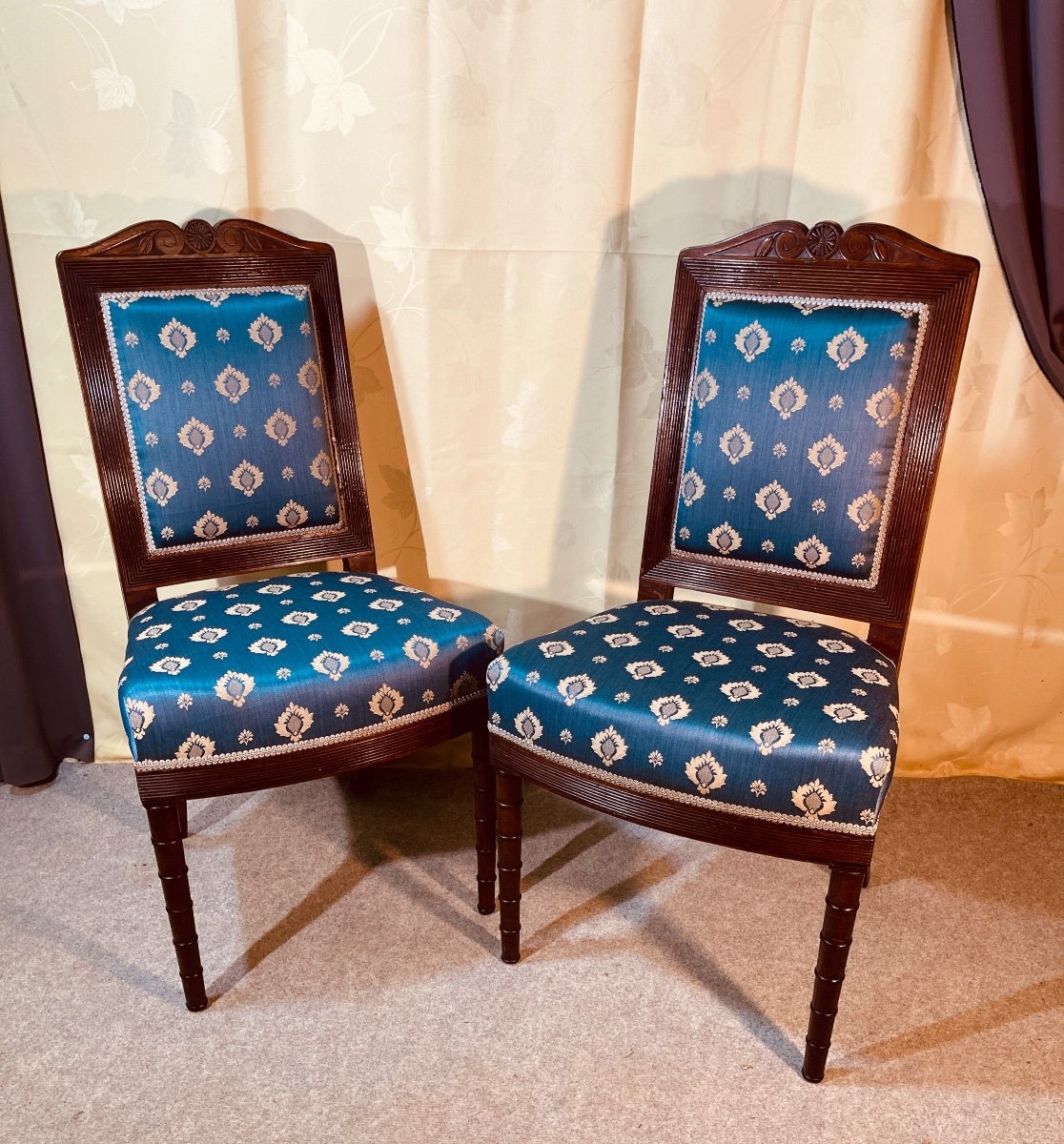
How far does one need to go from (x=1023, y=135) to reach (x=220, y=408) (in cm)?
137

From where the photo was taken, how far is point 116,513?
156 centimetres

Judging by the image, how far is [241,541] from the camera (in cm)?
165

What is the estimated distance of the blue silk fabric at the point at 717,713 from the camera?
1.19m

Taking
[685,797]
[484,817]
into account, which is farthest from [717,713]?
[484,817]

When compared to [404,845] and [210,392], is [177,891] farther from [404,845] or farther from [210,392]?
[210,392]

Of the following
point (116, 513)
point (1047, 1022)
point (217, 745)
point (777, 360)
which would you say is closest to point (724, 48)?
point (777, 360)

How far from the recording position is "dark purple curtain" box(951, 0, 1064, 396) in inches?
60.0

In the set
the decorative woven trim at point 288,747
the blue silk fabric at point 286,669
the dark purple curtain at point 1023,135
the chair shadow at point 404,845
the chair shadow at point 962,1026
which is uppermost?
the dark purple curtain at point 1023,135

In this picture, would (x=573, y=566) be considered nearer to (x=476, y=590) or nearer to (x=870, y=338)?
(x=476, y=590)

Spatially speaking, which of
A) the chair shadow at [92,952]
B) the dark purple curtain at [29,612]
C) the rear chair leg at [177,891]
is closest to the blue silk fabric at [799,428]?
the rear chair leg at [177,891]

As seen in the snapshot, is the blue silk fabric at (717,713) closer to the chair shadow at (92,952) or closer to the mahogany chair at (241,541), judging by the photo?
the mahogany chair at (241,541)

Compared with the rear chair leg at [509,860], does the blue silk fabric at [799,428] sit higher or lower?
higher

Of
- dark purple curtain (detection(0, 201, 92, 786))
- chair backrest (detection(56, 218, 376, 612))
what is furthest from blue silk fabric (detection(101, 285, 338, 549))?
dark purple curtain (detection(0, 201, 92, 786))

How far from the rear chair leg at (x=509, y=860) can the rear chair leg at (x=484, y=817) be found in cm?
6
